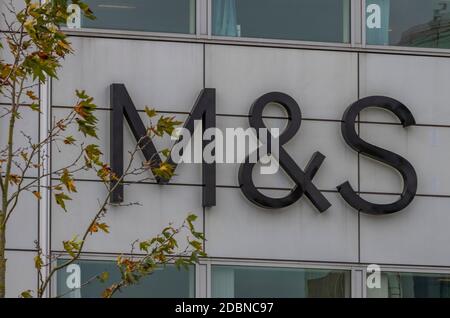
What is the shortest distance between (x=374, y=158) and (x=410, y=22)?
182 centimetres

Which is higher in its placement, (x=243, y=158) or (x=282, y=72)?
(x=282, y=72)

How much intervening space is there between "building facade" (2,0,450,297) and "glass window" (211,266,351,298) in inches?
0.6

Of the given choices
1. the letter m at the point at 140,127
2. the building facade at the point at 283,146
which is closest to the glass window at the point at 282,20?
the building facade at the point at 283,146

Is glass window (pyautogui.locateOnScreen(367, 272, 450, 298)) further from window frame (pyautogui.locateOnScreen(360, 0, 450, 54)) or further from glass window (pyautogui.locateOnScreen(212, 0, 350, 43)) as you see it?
glass window (pyautogui.locateOnScreen(212, 0, 350, 43))

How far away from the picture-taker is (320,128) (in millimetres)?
16500

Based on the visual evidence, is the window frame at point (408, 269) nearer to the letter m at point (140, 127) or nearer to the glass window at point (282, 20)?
the letter m at point (140, 127)

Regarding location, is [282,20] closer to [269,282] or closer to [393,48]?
[393,48]

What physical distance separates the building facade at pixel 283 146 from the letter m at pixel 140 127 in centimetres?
11

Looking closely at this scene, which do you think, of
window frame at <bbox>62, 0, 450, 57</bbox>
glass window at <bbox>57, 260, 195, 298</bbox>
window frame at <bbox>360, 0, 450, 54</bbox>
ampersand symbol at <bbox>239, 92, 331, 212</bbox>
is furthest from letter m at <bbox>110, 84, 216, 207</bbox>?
window frame at <bbox>360, 0, 450, 54</bbox>

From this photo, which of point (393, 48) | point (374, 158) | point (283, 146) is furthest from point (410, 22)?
point (283, 146)
